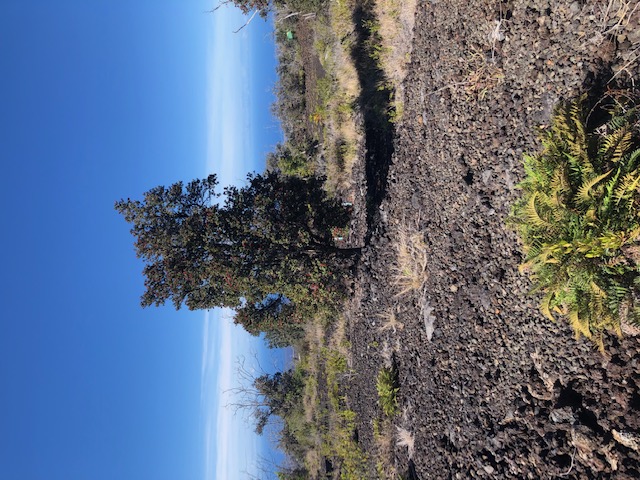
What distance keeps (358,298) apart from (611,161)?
861 centimetres

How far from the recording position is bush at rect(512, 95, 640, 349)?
488 cm

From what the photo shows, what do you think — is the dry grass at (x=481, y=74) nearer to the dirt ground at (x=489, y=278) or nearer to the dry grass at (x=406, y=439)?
the dirt ground at (x=489, y=278)

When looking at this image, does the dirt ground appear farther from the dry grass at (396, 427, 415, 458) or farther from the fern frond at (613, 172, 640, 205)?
the fern frond at (613, 172, 640, 205)

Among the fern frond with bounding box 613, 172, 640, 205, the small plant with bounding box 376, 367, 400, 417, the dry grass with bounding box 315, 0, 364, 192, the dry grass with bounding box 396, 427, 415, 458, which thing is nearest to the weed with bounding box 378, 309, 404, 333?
the small plant with bounding box 376, 367, 400, 417

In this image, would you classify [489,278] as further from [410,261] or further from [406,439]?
[406,439]

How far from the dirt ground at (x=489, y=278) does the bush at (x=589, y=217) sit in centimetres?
45

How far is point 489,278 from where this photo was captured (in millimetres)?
7430

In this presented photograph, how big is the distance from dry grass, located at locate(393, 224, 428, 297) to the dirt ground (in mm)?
164

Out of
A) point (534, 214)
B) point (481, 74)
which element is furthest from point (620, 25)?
point (481, 74)

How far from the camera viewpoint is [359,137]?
15.3 meters

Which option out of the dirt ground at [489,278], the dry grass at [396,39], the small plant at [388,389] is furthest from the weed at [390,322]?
the dry grass at [396,39]

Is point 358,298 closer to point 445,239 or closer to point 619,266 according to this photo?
point 445,239

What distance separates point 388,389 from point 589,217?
21.3ft

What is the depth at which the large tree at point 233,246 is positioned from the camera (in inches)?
484
